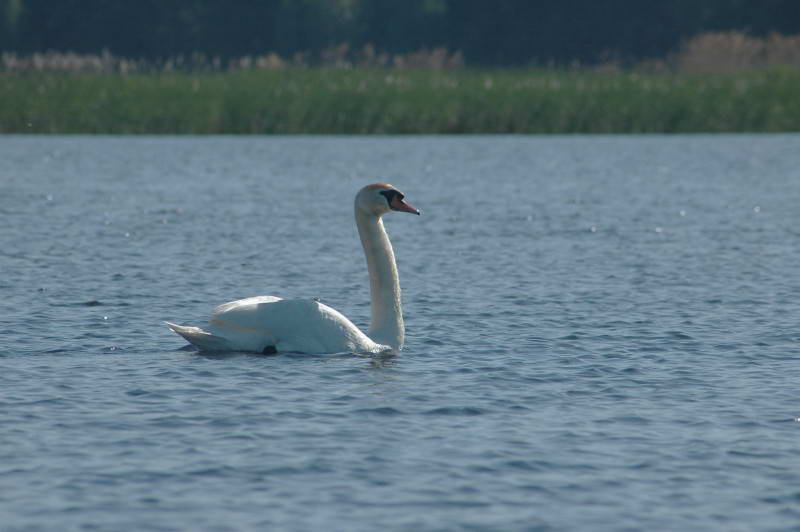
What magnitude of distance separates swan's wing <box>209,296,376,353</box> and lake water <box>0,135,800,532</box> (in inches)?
6.2

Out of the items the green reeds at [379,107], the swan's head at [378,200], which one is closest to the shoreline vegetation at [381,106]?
the green reeds at [379,107]

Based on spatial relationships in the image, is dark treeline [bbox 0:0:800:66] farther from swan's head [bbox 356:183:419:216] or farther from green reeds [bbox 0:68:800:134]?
swan's head [bbox 356:183:419:216]

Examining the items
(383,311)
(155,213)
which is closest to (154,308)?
(383,311)

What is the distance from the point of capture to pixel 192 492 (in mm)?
8719

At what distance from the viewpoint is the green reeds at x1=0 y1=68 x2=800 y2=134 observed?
42406 millimetres

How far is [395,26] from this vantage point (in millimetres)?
81750

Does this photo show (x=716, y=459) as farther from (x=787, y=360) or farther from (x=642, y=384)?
(x=787, y=360)

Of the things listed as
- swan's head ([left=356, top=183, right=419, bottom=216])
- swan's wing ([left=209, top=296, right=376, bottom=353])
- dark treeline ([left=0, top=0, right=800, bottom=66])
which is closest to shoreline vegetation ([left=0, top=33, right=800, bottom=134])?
swan's head ([left=356, top=183, right=419, bottom=216])

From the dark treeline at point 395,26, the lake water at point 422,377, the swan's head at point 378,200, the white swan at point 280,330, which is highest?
the dark treeline at point 395,26

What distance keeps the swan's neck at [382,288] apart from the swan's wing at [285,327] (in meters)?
0.42

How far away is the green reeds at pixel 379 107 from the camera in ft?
139

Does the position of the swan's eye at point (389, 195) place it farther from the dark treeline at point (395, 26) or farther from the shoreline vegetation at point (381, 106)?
the dark treeline at point (395, 26)

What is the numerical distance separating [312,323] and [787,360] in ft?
12.5

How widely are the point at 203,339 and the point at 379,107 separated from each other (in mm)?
30952
